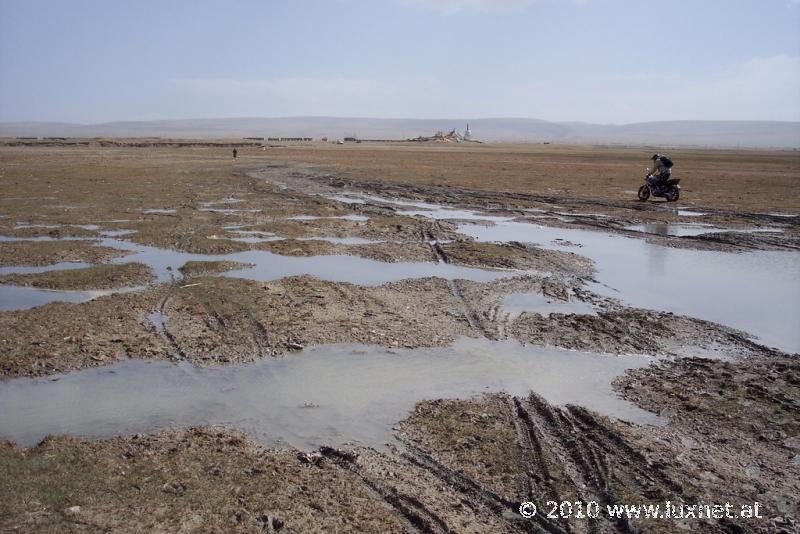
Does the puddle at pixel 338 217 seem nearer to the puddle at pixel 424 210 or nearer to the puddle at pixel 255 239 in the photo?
the puddle at pixel 424 210

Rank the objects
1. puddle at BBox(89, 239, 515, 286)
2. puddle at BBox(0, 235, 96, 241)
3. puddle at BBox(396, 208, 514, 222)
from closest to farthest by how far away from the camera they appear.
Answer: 1. puddle at BBox(89, 239, 515, 286)
2. puddle at BBox(0, 235, 96, 241)
3. puddle at BBox(396, 208, 514, 222)

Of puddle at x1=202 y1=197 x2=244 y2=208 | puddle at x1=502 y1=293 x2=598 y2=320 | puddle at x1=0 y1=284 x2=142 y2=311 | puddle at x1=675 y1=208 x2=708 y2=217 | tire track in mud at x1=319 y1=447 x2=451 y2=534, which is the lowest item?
tire track in mud at x1=319 y1=447 x2=451 y2=534

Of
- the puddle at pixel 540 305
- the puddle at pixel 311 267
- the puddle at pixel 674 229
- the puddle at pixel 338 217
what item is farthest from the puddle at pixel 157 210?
the puddle at pixel 674 229

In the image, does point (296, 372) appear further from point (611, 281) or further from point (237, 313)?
point (611, 281)

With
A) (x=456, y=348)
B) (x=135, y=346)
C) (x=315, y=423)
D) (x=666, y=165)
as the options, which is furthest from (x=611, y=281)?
(x=666, y=165)

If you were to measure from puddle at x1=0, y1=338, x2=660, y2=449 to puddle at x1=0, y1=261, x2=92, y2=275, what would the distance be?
5841 mm

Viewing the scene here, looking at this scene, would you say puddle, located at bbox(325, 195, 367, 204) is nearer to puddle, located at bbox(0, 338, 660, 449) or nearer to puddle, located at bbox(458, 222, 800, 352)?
puddle, located at bbox(458, 222, 800, 352)

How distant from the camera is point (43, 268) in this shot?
12.4m

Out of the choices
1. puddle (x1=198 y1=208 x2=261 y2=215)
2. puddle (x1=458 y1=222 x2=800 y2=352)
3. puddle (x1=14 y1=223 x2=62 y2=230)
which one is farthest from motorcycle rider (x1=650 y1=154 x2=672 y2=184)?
puddle (x1=14 y1=223 x2=62 y2=230)

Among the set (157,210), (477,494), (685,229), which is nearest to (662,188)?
(685,229)

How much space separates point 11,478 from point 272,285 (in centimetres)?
628

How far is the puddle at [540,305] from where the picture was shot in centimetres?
1016

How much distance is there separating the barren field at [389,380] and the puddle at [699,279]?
0.08 meters

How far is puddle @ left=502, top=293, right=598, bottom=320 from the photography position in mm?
10164
